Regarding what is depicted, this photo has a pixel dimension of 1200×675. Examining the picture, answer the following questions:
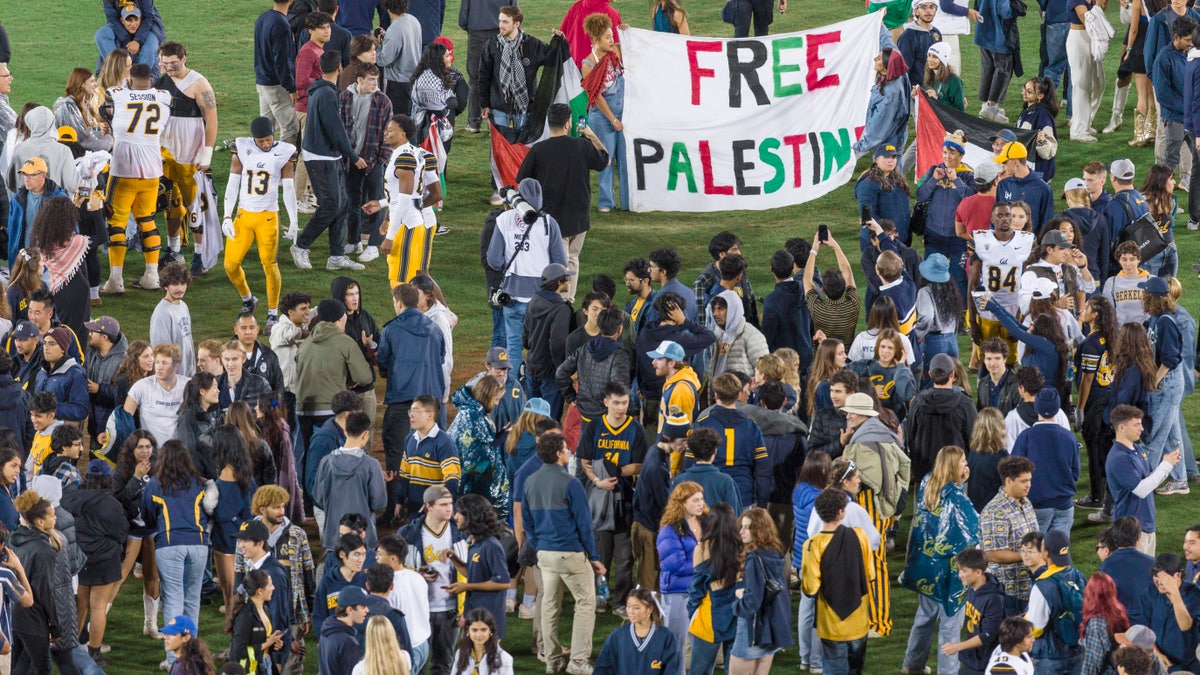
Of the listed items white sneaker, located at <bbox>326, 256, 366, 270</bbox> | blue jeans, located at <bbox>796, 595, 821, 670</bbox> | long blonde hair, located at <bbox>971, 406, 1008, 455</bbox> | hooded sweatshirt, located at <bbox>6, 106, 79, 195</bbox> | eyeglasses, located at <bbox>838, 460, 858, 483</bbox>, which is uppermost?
hooded sweatshirt, located at <bbox>6, 106, 79, 195</bbox>

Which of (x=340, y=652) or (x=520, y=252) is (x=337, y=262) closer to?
(x=520, y=252)

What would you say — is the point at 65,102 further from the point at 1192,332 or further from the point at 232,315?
the point at 1192,332

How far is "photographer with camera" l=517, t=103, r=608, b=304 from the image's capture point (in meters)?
16.2

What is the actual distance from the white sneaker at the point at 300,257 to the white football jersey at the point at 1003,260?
6.56m

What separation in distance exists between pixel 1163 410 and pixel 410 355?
17.7 feet

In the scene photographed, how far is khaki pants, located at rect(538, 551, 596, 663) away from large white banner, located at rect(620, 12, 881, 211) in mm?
7662

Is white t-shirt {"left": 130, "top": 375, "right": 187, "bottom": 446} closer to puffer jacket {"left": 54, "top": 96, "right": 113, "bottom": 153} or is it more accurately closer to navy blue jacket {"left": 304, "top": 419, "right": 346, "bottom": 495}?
navy blue jacket {"left": 304, "top": 419, "right": 346, "bottom": 495}

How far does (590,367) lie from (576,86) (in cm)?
671

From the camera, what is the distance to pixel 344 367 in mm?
13211

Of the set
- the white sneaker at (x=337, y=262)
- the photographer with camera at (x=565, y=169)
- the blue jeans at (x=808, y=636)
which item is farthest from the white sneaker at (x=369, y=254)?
the blue jeans at (x=808, y=636)

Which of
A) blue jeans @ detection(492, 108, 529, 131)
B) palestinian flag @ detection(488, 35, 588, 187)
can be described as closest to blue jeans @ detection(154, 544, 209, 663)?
palestinian flag @ detection(488, 35, 588, 187)

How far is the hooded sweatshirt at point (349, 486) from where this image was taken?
11711 millimetres

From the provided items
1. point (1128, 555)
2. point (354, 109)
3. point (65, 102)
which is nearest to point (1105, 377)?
point (1128, 555)

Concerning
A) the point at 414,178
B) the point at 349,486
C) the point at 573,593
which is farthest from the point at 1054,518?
the point at 414,178
